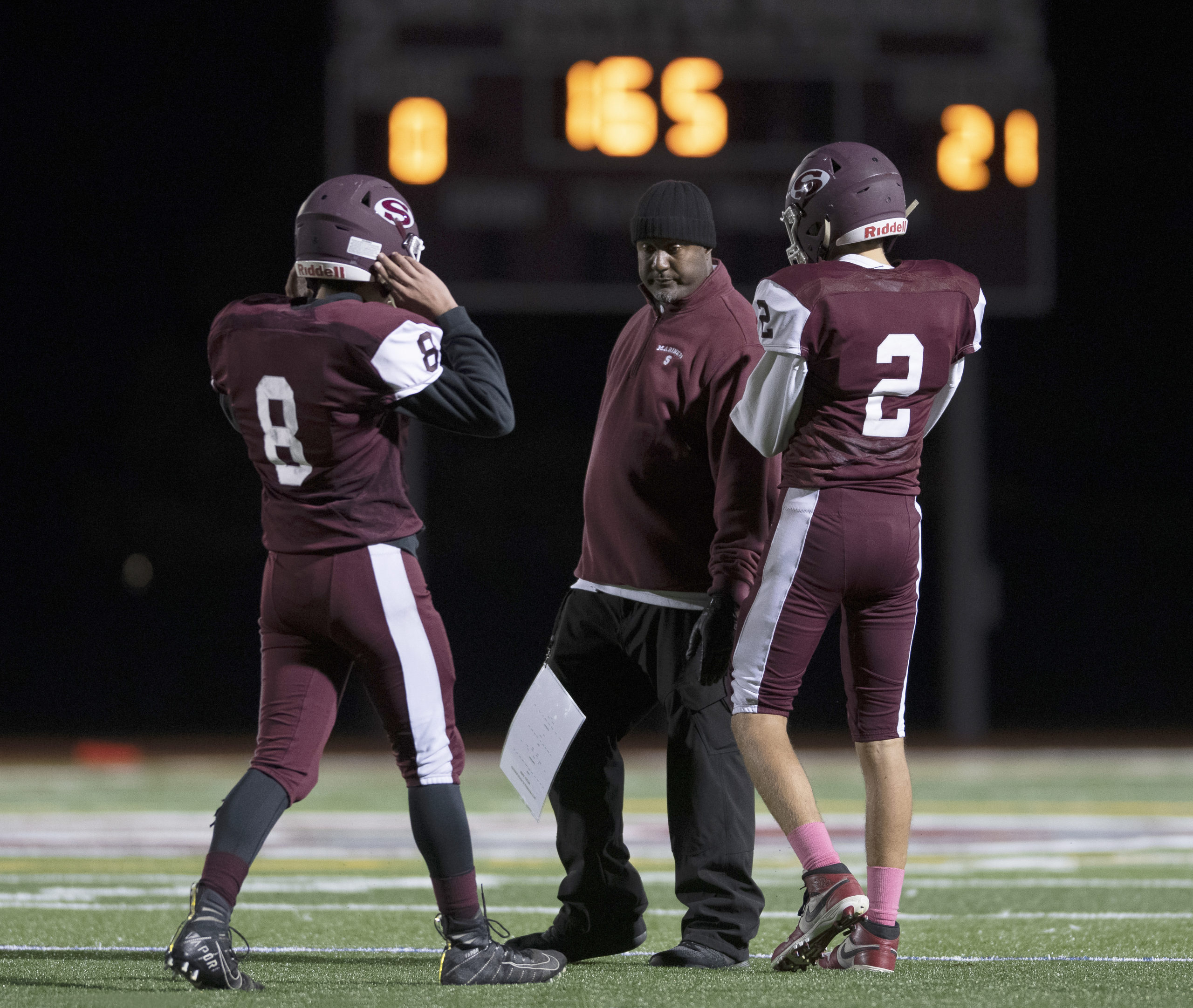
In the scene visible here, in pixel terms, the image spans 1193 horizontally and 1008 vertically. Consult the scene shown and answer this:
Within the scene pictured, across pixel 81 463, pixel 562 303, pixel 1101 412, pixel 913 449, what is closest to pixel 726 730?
pixel 913 449

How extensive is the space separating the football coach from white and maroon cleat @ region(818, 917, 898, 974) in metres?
0.29

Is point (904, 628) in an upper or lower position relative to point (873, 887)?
upper

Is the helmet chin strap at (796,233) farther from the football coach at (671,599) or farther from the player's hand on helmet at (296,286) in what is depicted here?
the player's hand on helmet at (296,286)

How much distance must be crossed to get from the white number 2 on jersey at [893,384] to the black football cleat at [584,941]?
4.28ft

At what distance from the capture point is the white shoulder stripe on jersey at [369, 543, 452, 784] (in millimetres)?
3990

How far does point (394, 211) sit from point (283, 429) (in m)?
0.57

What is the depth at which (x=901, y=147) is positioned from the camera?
1230 centimetres

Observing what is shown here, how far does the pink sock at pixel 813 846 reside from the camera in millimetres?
4137

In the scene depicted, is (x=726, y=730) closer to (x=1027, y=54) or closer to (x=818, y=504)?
(x=818, y=504)

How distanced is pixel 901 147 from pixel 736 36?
1.29 metres

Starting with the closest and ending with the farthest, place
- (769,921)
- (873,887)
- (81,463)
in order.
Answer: (873,887) → (769,921) → (81,463)

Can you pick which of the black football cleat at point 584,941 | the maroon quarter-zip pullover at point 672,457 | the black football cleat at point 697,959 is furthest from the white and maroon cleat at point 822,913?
the maroon quarter-zip pullover at point 672,457

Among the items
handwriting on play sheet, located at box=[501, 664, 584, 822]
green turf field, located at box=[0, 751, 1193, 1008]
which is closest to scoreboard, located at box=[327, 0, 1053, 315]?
green turf field, located at box=[0, 751, 1193, 1008]

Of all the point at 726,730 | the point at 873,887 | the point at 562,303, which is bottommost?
the point at 873,887
